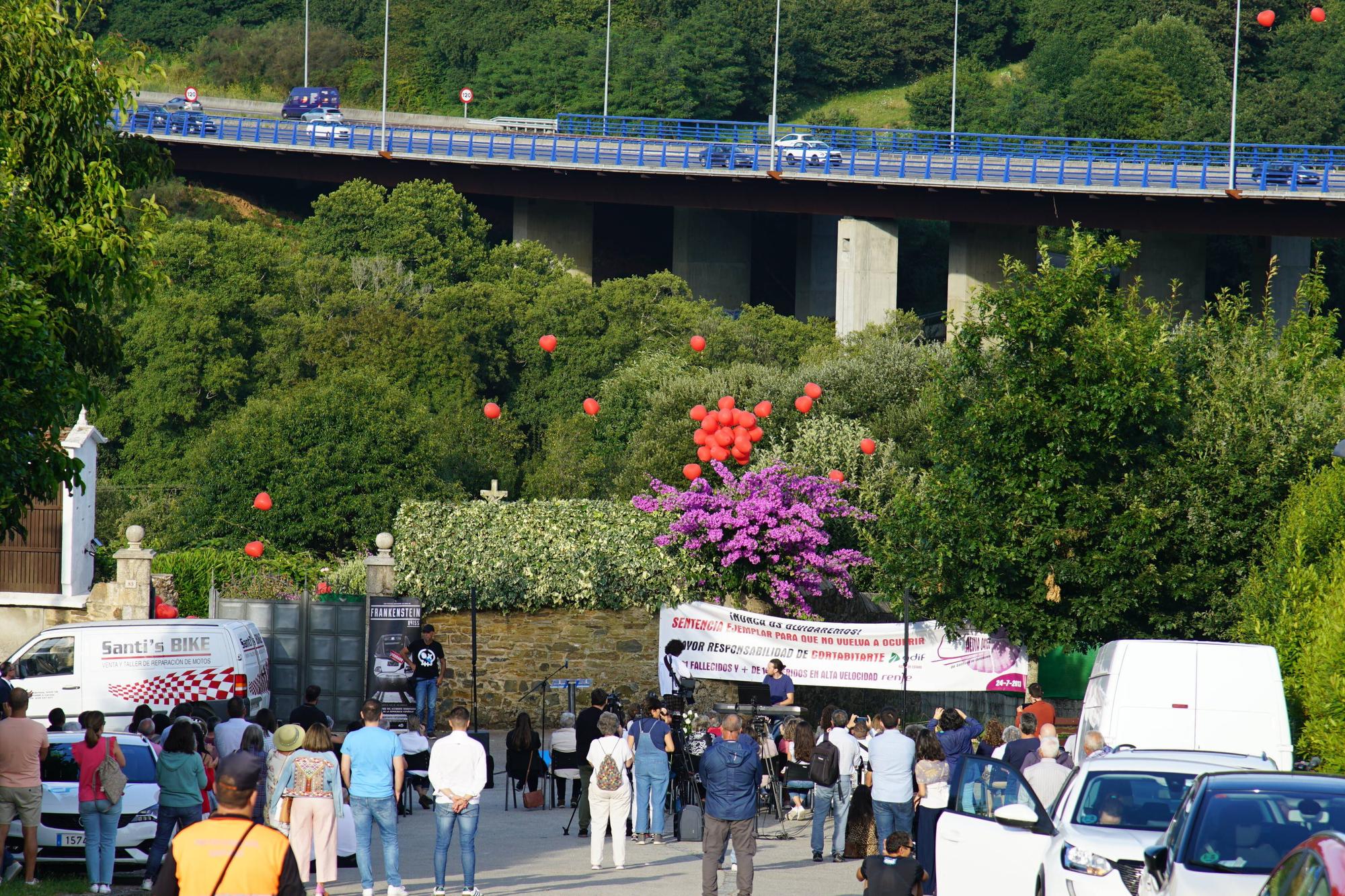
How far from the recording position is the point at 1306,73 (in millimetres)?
82875

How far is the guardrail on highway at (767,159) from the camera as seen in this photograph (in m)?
56.2

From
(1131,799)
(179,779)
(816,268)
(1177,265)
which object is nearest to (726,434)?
(179,779)

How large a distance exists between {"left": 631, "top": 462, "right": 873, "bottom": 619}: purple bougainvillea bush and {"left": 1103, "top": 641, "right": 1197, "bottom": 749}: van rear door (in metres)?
11.8

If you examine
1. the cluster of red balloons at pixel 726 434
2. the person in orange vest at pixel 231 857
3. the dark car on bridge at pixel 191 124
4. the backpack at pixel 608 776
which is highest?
the dark car on bridge at pixel 191 124

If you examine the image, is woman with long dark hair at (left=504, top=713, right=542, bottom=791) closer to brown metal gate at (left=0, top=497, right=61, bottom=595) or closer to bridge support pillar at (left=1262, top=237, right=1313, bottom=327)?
brown metal gate at (left=0, top=497, right=61, bottom=595)

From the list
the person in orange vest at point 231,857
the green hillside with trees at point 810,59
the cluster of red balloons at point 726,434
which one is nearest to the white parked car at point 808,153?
the green hillside with trees at point 810,59

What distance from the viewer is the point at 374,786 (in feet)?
42.3

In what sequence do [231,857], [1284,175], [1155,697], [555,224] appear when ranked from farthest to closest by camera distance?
[555,224], [1284,175], [1155,697], [231,857]

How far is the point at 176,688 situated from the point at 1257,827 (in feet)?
47.4

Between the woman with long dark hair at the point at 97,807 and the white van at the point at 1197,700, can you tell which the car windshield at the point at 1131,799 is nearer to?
the white van at the point at 1197,700

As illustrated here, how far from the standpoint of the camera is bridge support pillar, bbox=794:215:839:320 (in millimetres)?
75250

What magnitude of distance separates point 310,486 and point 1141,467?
21905mm

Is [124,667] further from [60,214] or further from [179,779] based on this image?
[179,779]

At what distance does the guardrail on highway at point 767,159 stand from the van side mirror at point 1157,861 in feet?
159
